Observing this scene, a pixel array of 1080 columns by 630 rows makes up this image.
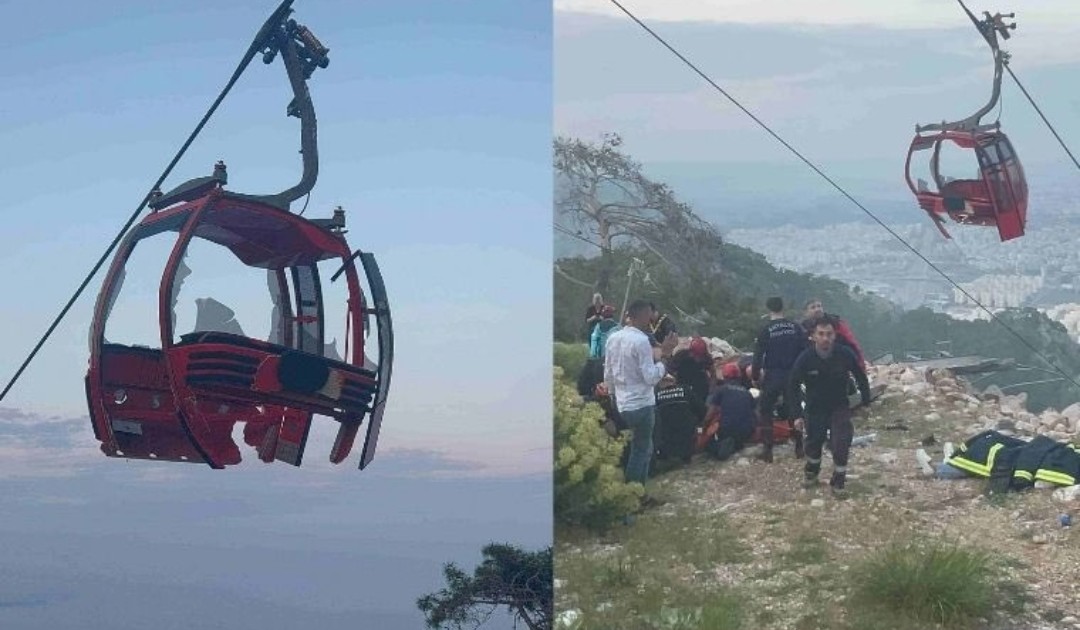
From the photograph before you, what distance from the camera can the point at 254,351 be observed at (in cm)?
661

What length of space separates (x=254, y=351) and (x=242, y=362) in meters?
0.06

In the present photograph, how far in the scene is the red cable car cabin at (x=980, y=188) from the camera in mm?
6574

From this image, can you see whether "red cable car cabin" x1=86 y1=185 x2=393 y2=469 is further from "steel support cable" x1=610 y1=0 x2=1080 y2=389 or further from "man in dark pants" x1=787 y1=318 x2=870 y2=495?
Answer: "man in dark pants" x1=787 y1=318 x2=870 y2=495

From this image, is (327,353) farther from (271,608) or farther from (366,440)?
(271,608)

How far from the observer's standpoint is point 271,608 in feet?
22.1

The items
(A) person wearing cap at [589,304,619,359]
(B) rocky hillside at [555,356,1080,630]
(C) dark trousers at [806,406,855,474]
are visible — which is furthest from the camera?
(A) person wearing cap at [589,304,619,359]

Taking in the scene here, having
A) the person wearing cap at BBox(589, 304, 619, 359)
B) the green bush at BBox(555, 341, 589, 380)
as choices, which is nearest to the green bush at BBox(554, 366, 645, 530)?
the green bush at BBox(555, 341, 589, 380)

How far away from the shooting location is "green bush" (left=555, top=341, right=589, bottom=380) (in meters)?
6.72

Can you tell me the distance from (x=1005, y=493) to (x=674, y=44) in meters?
2.18

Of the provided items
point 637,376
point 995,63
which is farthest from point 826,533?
point 995,63

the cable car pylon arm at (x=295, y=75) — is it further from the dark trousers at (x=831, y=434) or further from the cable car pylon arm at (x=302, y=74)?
the dark trousers at (x=831, y=434)

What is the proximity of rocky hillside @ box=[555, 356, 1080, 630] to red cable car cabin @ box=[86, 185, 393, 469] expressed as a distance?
113cm

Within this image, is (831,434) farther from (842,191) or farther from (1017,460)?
(842,191)

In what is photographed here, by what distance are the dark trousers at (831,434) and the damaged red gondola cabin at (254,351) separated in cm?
172
